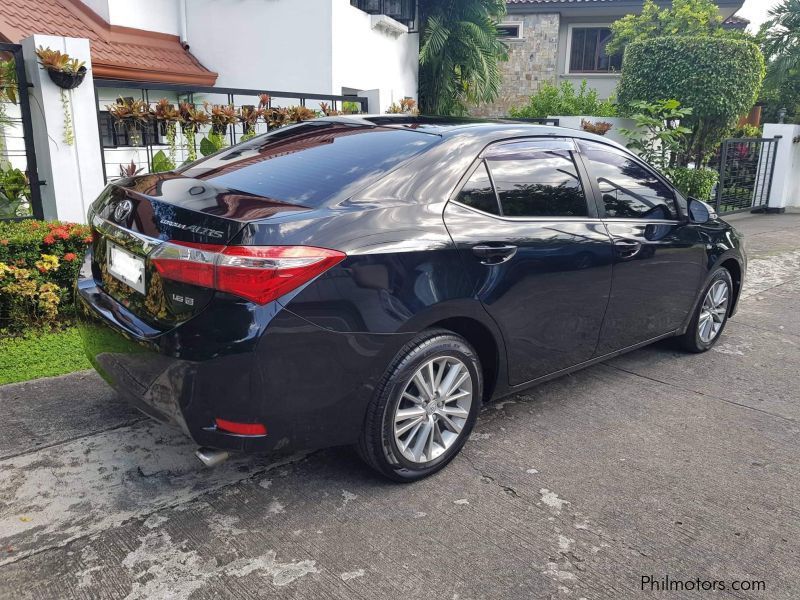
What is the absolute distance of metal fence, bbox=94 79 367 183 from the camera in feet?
21.6

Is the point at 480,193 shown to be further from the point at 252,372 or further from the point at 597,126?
the point at 597,126

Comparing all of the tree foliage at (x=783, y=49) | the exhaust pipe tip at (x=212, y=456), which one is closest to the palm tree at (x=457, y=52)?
the tree foliage at (x=783, y=49)

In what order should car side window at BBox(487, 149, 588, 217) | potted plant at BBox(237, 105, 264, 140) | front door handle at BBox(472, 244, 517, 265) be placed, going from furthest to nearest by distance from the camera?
potted plant at BBox(237, 105, 264, 140) → car side window at BBox(487, 149, 588, 217) → front door handle at BBox(472, 244, 517, 265)

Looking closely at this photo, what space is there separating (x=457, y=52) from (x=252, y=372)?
13.5 meters

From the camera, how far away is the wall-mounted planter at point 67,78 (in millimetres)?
5356

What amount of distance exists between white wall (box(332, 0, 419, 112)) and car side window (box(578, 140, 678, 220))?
5.40 meters

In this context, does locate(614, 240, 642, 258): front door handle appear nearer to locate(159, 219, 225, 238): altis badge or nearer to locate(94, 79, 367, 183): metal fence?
locate(159, 219, 225, 238): altis badge

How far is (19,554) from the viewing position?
2.54 metres

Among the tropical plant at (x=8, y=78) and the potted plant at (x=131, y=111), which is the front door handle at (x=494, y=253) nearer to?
the tropical plant at (x=8, y=78)

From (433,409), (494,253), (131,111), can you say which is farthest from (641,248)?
(131,111)

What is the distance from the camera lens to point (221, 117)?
7004mm

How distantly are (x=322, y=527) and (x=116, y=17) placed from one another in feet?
35.0

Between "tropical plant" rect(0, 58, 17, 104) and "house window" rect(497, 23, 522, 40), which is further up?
"house window" rect(497, 23, 522, 40)

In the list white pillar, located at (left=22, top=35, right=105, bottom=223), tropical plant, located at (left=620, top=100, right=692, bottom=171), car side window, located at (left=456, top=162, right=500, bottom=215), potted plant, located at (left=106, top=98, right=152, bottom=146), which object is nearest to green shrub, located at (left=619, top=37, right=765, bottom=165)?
tropical plant, located at (left=620, top=100, right=692, bottom=171)
